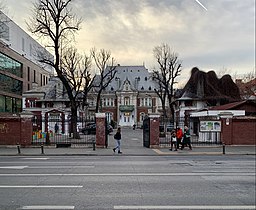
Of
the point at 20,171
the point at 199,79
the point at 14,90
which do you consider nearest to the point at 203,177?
the point at 20,171

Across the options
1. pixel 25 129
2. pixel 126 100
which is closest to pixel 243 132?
pixel 25 129

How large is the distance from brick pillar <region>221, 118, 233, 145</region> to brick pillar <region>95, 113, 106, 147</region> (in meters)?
9.50

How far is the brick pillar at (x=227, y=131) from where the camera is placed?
27.1m

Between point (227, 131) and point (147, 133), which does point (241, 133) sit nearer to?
point (227, 131)

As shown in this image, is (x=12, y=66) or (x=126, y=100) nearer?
(x=12, y=66)

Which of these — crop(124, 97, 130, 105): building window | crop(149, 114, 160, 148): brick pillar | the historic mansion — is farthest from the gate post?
crop(124, 97, 130, 105): building window

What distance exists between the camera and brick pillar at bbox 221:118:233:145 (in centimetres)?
2712

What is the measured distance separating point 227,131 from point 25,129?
629 inches

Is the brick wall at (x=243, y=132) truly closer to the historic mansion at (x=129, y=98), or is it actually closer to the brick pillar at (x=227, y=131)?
the brick pillar at (x=227, y=131)

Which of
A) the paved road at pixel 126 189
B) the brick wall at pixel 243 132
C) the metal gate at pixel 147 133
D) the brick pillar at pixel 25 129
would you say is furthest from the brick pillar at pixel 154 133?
the paved road at pixel 126 189

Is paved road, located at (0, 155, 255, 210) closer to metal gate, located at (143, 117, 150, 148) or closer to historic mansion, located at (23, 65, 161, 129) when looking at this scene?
metal gate, located at (143, 117, 150, 148)

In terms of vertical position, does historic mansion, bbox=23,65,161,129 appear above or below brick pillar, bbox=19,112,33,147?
above

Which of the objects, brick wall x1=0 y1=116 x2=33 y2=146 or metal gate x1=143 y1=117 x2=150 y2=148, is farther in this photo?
metal gate x1=143 y1=117 x2=150 y2=148

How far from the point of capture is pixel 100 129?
2614 cm
